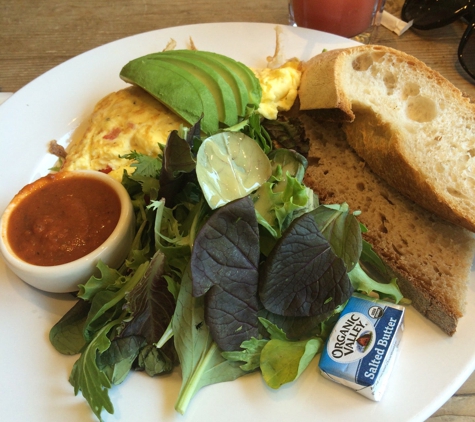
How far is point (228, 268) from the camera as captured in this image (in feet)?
4.57

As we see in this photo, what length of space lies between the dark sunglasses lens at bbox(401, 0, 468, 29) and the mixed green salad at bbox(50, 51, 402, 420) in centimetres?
217

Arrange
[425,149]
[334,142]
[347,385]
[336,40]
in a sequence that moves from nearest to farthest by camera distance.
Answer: [347,385] → [425,149] → [334,142] → [336,40]

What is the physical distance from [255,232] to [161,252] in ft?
1.15

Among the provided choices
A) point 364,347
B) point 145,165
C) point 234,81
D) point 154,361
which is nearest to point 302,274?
point 364,347

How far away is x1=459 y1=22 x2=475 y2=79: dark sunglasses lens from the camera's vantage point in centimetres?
Result: 279

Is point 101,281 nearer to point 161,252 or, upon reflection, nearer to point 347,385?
point 161,252

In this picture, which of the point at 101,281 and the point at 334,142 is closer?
the point at 101,281

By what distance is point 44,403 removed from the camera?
1408 mm

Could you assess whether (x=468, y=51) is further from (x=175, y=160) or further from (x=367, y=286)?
(x=175, y=160)

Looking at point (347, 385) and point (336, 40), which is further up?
A: point (336, 40)

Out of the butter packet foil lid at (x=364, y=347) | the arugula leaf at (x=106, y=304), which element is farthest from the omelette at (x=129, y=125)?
the butter packet foil lid at (x=364, y=347)

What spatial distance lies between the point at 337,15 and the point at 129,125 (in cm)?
158

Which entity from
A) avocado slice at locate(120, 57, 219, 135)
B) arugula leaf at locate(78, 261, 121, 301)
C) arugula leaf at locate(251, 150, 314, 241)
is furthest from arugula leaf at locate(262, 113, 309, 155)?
arugula leaf at locate(78, 261, 121, 301)

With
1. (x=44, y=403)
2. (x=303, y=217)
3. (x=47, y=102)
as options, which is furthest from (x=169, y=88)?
(x=44, y=403)
